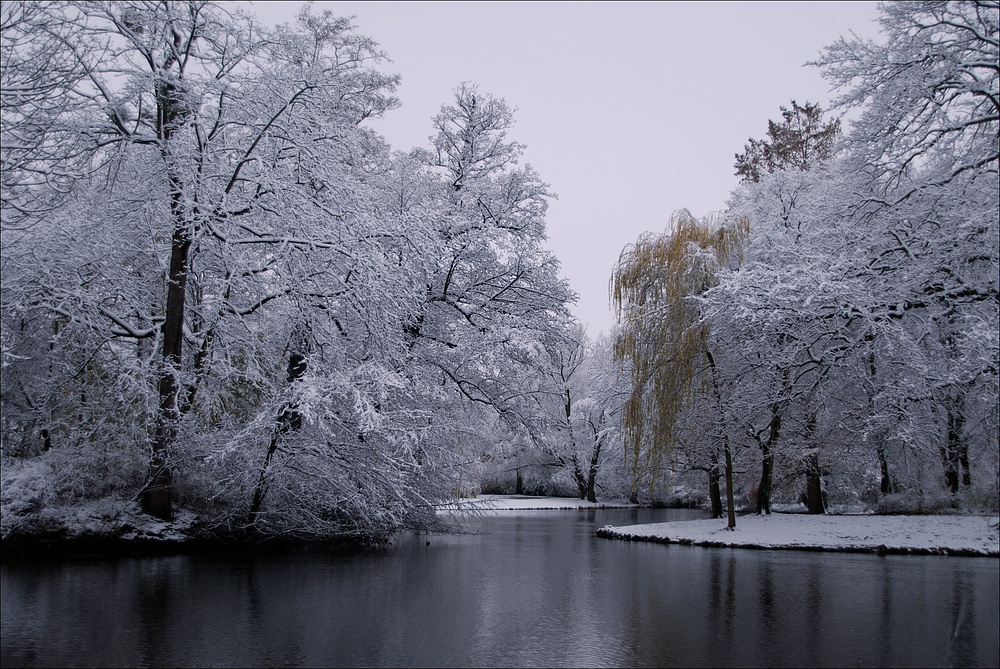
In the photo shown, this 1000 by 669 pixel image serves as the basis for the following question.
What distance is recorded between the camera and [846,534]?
1786cm

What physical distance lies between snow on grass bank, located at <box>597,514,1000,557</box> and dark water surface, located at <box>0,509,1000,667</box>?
168 centimetres

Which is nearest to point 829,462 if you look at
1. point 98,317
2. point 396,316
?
point 396,316

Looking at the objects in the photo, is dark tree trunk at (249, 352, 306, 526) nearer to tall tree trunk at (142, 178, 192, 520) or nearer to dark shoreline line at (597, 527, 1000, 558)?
tall tree trunk at (142, 178, 192, 520)

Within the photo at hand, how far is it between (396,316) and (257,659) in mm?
9234

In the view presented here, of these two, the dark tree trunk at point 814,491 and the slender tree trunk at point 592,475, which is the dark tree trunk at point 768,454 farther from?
the slender tree trunk at point 592,475

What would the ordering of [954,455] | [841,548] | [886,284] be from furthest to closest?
[954,455] → [841,548] → [886,284]

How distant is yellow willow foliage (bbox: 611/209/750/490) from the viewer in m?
19.6

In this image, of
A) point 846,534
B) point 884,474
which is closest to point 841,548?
point 846,534

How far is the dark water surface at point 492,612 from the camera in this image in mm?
6629

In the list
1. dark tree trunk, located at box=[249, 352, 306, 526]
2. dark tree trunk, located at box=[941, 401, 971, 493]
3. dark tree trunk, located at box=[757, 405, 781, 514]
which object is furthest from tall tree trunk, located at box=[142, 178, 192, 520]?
dark tree trunk, located at box=[941, 401, 971, 493]

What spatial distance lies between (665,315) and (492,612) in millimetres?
12741

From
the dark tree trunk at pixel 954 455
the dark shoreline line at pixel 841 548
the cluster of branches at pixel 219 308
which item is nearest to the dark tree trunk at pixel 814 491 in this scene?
the dark tree trunk at pixel 954 455

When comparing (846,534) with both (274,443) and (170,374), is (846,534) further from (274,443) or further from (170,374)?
(170,374)

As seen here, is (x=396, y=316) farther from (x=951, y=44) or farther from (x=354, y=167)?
(x=951, y=44)
